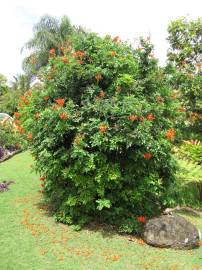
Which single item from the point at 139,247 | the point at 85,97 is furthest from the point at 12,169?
the point at 139,247

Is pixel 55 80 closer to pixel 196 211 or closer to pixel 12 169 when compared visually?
pixel 196 211

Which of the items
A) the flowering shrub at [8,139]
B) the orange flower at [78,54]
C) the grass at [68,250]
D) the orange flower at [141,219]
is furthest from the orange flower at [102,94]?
the flowering shrub at [8,139]

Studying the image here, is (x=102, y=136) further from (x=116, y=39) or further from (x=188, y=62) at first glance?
(x=188, y=62)

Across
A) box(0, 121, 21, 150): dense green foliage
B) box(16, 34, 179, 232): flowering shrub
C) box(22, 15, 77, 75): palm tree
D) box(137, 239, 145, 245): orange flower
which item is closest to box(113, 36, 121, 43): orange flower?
box(16, 34, 179, 232): flowering shrub

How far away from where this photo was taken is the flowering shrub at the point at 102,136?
6027mm

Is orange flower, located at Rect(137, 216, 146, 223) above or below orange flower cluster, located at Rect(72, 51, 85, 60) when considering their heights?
below

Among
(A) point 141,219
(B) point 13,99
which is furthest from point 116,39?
(B) point 13,99

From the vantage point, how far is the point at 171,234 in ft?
19.1

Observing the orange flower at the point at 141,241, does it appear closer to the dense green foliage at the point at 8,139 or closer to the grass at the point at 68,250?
the grass at the point at 68,250

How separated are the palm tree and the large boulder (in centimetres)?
2095

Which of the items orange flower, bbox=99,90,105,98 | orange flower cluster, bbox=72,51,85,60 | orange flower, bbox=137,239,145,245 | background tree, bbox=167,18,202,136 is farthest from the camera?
background tree, bbox=167,18,202,136

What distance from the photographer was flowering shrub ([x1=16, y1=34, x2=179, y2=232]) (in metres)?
6.03

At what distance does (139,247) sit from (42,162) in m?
2.44

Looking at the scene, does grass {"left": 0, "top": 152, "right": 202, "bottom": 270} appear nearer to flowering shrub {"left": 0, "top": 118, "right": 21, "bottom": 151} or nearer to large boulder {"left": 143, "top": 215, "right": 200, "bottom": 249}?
large boulder {"left": 143, "top": 215, "right": 200, "bottom": 249}
